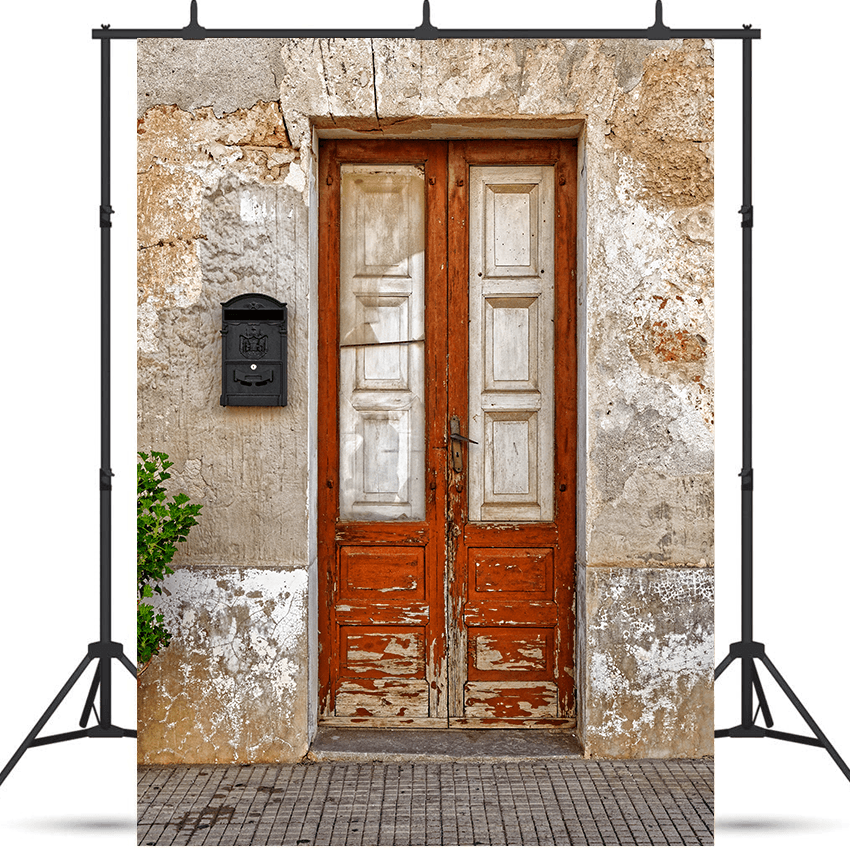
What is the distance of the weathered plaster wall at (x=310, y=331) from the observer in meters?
3.62

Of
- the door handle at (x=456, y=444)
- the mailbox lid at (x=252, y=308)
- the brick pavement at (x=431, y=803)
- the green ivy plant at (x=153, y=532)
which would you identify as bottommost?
the brick pavement at (x=431, y=803)

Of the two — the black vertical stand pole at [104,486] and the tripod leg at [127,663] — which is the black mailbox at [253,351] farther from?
the tripod leg at [127,663]

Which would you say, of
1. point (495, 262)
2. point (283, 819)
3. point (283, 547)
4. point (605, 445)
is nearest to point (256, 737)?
point (283, 819)

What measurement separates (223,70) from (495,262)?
1.33 m

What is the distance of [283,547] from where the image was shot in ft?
12.5

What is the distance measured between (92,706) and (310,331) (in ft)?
5.29

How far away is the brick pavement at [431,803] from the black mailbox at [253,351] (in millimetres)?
1418

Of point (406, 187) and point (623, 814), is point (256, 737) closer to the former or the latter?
point (623, 814)

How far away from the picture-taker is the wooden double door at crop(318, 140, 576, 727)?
4.12 m
